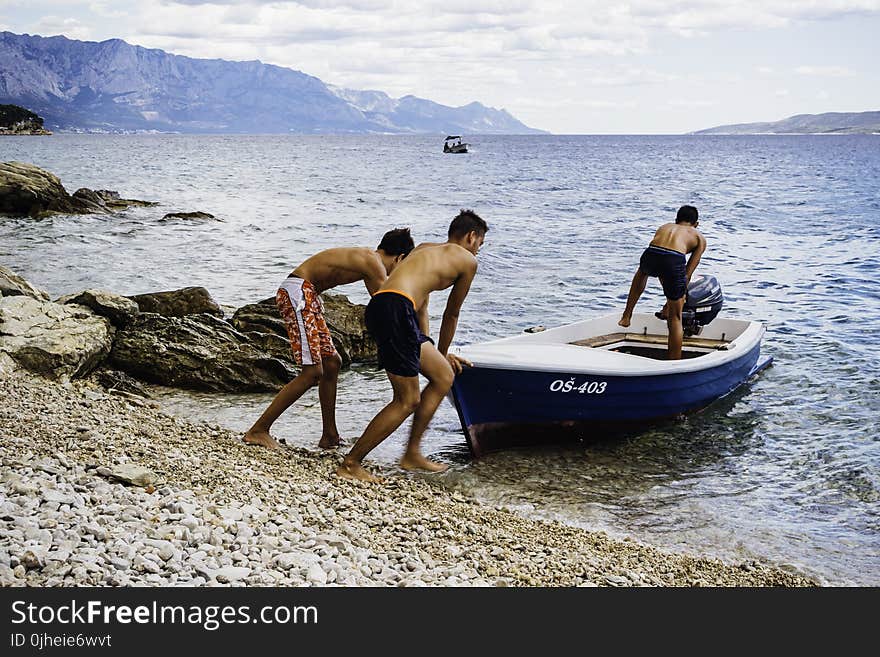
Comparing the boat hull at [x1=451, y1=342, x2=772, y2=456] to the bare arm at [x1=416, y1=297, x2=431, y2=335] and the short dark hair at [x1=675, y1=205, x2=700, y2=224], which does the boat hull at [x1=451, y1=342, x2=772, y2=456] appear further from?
the short dark hair at [x1=675, y1=205, x2=700, y2=224]

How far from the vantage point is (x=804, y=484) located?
779 cm

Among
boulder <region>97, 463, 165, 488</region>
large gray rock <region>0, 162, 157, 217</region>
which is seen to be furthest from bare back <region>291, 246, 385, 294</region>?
large gray rock <region>0, 162, 157, 217</region>

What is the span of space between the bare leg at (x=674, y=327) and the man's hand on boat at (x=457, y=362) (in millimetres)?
3485

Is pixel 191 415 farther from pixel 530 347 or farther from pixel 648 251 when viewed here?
pixel 648 251

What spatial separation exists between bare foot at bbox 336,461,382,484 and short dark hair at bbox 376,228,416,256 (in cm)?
166

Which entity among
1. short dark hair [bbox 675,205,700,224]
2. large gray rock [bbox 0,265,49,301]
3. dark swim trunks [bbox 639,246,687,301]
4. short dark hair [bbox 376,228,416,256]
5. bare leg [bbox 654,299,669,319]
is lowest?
large gray rock [bbox 0,265,49,301]

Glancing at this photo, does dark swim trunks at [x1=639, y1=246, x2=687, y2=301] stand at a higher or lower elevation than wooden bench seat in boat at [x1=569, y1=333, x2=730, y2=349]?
higher

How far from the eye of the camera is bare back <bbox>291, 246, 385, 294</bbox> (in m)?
6.81

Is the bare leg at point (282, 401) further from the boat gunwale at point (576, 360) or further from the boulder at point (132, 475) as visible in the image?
the boulder at point (132, 475)

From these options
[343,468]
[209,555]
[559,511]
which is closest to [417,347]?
[343,468]

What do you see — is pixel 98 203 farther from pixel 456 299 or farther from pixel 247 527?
pixel 247 527

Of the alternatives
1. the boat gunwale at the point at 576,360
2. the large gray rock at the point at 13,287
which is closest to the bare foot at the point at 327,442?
the boat gunwale at the point at 576,360

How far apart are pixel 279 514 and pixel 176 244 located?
2071cm

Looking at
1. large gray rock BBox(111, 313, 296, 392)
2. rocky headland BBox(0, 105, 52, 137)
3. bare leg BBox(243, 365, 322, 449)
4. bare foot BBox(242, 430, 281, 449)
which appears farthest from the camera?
rocky headland BBox(0, 105, 52, 137)
